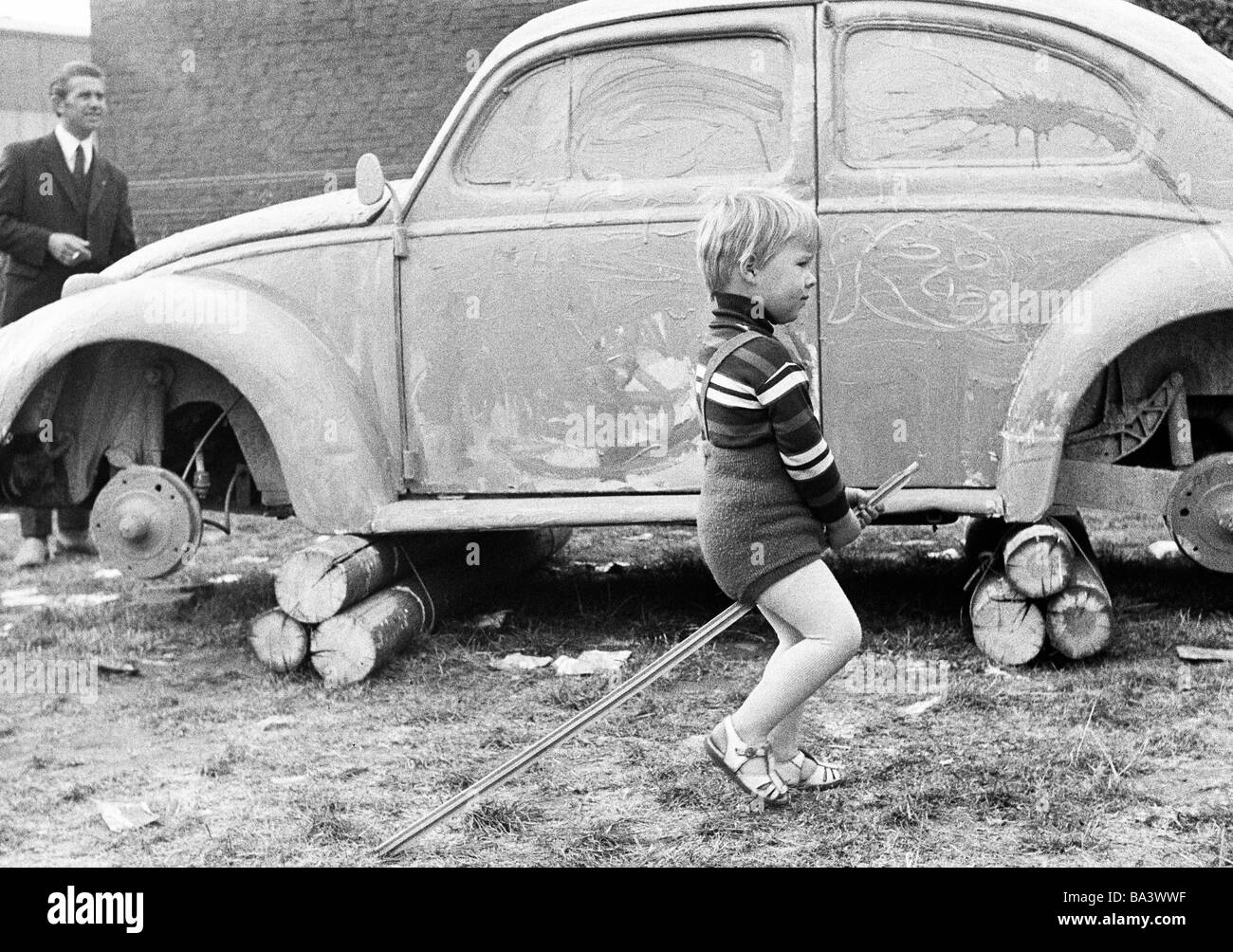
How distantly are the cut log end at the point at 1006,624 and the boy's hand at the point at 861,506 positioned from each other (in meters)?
1.30

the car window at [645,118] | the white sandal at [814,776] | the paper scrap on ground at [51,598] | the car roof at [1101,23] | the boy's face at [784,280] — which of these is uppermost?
the car roof at [1101,23]

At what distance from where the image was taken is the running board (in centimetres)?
466

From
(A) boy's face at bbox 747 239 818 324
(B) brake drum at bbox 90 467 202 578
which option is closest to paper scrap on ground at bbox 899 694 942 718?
Result: (A) boy's face at bbox 747 239 818 324

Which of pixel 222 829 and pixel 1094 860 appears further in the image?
pixel 222 829

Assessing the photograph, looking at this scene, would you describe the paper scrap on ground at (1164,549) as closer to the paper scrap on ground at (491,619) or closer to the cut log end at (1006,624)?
the cut log end at (1006,624)

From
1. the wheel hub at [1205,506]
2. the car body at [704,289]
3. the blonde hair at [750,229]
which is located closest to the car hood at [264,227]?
the car body at [704,289]

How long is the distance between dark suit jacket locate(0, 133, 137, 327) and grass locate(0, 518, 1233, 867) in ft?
6.09

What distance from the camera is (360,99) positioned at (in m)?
11.3

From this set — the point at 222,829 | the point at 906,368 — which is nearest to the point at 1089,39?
the point at 906,368

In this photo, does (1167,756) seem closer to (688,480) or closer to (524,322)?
(688,480)

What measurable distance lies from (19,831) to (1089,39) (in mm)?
3966

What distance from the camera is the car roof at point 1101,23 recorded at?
4.66 metres

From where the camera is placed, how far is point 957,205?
4.64 metres

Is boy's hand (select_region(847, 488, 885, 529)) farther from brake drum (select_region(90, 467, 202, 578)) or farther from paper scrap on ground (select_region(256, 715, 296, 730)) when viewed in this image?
brake drum (select_region(90, 467, 202, 578))
